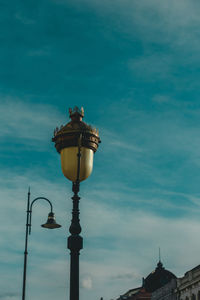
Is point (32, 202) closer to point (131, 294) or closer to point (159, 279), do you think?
point (159, 279)

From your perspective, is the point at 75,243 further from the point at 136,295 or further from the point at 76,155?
the point at 136,295

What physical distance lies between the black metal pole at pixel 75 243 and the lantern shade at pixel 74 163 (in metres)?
0.08

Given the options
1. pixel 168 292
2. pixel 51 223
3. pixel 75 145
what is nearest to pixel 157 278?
pixel 168 292

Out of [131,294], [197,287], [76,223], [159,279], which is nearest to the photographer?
[76,223]

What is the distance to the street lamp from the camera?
955 cm

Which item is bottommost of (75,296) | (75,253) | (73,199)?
(75,296)

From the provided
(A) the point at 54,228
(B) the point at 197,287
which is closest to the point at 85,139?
(A) the point at 54,228

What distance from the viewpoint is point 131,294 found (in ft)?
297

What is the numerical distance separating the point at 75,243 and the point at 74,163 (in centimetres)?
138

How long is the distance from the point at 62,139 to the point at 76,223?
1.55 meters

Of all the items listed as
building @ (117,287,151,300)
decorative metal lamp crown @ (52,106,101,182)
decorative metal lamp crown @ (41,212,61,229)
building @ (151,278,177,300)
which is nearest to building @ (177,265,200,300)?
building @ (151,278,177,300)

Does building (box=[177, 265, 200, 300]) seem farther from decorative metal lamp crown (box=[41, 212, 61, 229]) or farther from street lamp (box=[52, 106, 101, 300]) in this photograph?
street lamp (box=[52, 106, 101, 300])

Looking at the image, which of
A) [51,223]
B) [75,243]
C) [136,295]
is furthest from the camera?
[136,295]

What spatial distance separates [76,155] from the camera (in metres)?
9.94
